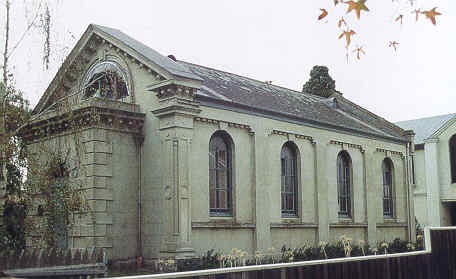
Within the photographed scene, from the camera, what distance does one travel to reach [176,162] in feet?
61.5

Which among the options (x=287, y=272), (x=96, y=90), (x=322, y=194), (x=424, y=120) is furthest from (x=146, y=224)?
(x=424, y=120)

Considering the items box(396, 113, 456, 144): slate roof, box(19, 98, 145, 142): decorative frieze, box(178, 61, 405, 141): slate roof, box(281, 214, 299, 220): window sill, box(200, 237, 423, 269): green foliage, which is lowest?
Answer: box(200, 237, 423, 269): green foliage

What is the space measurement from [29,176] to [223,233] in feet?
23.6

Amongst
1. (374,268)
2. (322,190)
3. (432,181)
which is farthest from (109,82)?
(432,181)

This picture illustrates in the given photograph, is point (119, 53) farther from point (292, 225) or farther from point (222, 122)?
point (292, 225)

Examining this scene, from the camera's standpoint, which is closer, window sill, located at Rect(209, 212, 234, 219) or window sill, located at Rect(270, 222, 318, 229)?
window sill, located at Rect(209, 212, 234, 219)

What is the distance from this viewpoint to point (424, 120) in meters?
49.7

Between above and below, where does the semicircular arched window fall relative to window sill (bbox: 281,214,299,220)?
above

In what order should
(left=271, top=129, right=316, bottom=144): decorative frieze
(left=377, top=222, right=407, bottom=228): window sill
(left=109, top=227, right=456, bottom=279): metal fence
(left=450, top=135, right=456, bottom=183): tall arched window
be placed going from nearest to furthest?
(left=109, top=227, right=456, bottom=279): metal fence, (left=271, top=129, right=316, bottom=144): decorative frieze, (left=377, top=222, right=407, bottom=228): window sill, (left=450, top=135, right=456, bottom=183): tall arched window

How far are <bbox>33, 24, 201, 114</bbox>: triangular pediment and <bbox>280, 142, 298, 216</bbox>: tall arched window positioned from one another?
21.2 feet

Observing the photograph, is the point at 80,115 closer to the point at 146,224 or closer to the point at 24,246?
the point at 146,224

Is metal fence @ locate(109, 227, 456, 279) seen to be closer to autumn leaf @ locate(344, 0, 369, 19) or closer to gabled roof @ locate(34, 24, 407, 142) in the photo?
autumn leaf @ locate(344, 0, 369, 19)

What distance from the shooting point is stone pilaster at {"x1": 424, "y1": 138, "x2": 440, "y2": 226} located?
43.4 metres

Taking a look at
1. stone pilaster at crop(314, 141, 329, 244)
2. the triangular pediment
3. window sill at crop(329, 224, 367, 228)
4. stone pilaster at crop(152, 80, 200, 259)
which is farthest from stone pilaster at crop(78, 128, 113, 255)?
window sill at crop(329, 224, 367, 228)
